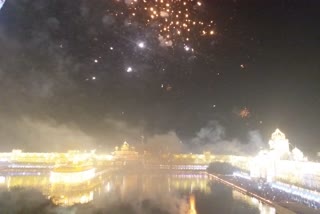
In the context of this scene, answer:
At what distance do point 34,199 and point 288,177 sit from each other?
27248 mm

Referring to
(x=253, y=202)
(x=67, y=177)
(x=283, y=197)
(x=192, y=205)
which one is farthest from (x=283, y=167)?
(x=67, y=177)

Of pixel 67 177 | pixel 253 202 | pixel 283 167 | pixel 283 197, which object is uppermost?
pixel 283 167

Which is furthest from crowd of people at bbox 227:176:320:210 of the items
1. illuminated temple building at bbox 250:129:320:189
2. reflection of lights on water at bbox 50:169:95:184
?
reflection of lights on water at bbox 50:169:95:184

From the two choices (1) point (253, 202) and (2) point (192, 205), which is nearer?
(2) point (192, 205)

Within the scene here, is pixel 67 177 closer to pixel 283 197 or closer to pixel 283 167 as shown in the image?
pixel 283 197

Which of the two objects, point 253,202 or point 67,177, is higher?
point 67,177

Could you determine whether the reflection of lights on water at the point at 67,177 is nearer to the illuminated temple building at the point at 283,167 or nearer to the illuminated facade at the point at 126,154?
the illuminated temple building at the point at 283,167

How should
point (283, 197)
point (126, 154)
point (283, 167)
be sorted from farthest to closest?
point (126, 154) → point (283, 167) → point (283, 197)

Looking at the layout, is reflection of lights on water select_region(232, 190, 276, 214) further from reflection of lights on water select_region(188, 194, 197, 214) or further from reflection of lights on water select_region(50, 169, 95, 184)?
reflection of lights on water select_region(50, 169, 95, 184)

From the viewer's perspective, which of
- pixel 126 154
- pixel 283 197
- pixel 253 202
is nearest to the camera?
pixel 283 197

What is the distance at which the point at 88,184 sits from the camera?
141 ft

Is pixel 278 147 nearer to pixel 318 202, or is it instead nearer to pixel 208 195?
pixel 208 195

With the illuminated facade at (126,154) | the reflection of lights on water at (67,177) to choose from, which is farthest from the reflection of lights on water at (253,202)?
the illuminated facade at (126,154)

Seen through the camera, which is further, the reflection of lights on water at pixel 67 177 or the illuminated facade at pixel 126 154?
the illuminated facade at pixel 126 154
